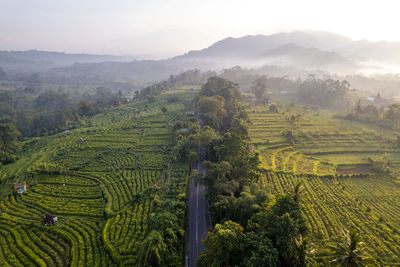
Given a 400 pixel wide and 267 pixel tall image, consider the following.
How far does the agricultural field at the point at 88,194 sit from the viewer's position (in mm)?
23281

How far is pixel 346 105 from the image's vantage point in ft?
307

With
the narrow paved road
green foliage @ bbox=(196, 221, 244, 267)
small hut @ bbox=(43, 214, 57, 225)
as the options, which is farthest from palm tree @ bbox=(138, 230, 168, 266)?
small hut @ bbox=(43, 214, 57, 225)

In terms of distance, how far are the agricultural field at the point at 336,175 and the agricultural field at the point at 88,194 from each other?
18.5 m

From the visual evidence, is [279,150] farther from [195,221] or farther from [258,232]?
[258,232]

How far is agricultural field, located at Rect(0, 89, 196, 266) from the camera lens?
23281 millimetres

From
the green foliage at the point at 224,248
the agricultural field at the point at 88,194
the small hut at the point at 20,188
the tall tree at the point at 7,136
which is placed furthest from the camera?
the tall tree at the point at 7,136

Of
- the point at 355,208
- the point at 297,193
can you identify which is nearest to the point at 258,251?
the point at 297,193

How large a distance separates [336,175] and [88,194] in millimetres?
43528

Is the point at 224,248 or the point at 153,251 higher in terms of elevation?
the point at 224,248

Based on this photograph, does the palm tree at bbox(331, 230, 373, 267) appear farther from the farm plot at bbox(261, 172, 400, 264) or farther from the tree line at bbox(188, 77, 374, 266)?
the farm plot at bbox(261, 172, 400, 264)

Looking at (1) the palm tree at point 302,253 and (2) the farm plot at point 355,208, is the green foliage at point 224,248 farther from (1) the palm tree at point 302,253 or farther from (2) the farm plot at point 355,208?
(2) the farm plot at point 355,208

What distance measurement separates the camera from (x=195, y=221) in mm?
28078

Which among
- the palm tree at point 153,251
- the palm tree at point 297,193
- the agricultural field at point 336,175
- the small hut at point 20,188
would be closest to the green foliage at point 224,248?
the palm tree at point 153,251

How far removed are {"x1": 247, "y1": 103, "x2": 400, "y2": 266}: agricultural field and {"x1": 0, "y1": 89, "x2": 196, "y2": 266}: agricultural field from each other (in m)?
18.5
